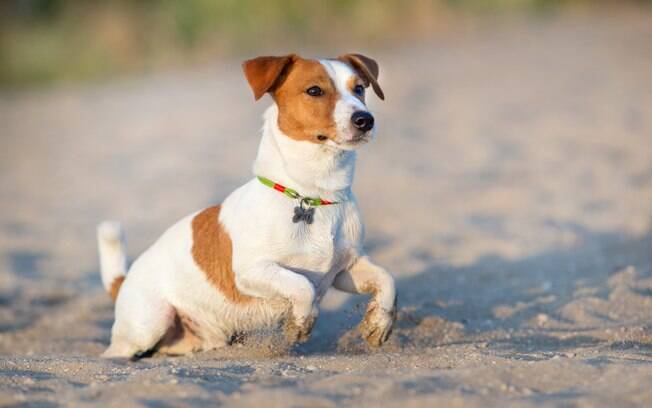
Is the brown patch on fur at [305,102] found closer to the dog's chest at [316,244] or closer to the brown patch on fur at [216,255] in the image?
the dog's chest at [316,244]

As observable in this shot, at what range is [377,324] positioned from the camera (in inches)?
189

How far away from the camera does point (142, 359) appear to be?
17.4 ft

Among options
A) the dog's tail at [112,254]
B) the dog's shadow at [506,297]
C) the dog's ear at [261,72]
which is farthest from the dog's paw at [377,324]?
the dog's tail at [112,254]

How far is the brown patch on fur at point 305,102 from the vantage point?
470 centimetres

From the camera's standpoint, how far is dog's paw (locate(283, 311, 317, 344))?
4633 mm

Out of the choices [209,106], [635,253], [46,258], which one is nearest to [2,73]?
[209,106]

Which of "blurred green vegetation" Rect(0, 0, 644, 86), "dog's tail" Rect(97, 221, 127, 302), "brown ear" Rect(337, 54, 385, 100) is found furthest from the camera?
"blurred green vegetation" Rect(0, 0, 644, 86)

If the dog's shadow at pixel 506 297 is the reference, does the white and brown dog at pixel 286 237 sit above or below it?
above

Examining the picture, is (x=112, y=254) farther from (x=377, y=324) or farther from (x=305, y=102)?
(x=377, y=324)

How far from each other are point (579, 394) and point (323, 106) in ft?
6.45

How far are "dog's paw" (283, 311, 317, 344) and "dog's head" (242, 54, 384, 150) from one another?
2.86 feet

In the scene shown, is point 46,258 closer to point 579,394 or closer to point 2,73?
point 579,394

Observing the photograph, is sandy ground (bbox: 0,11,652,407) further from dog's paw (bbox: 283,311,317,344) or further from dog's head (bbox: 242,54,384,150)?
dog's head (bbox: 242,54,384,150)

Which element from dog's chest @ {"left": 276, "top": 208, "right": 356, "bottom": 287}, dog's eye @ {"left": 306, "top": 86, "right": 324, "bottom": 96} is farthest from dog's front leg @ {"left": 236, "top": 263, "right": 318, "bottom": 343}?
dog's eye @ {"left": 306, "top": 86, "right": 324, "bottom": 96}
